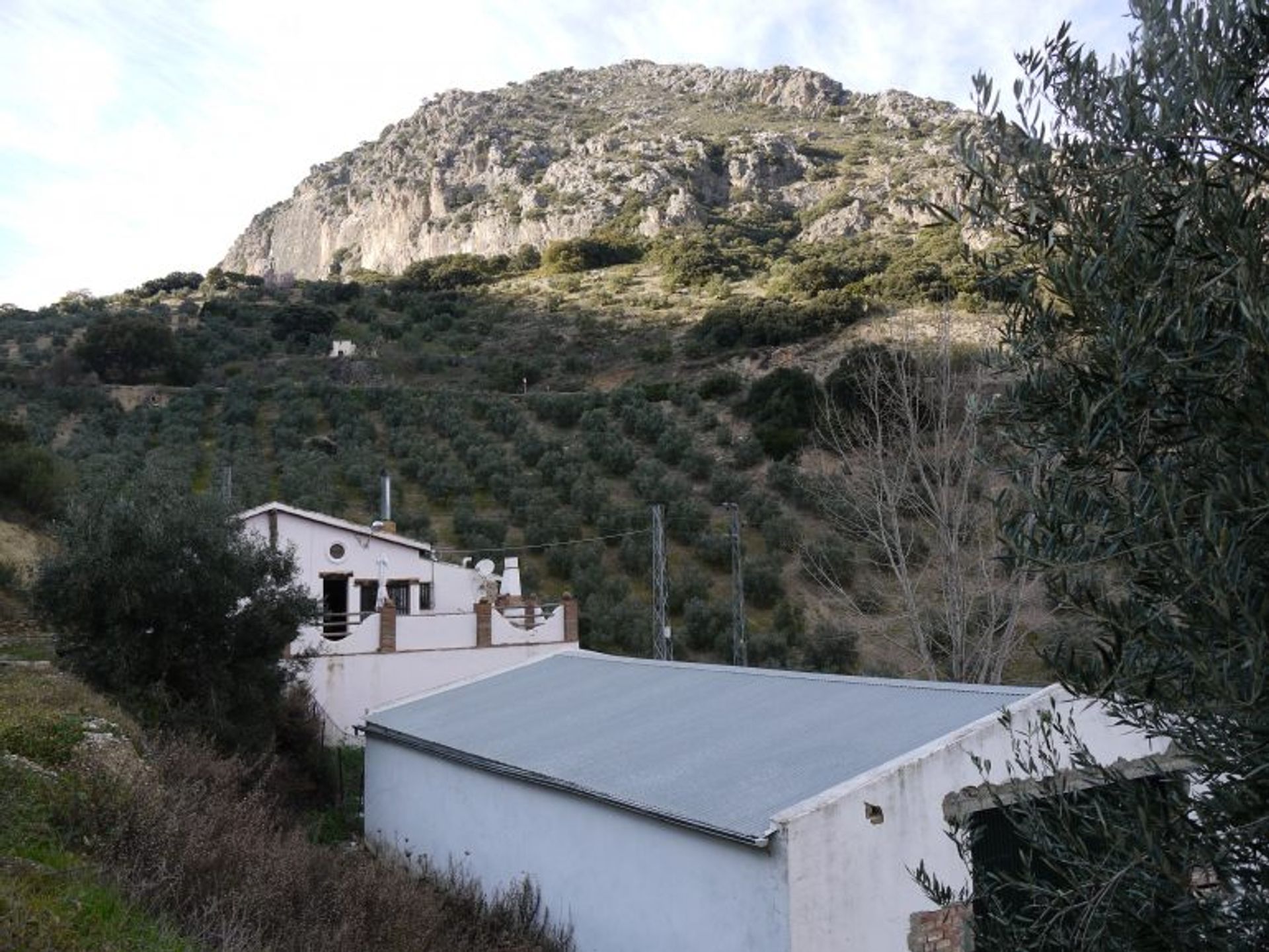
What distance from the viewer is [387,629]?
878 inches

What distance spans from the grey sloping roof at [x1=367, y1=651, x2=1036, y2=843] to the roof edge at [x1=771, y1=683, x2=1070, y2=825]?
0.15 meters

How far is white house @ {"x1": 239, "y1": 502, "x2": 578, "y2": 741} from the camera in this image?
2186cm

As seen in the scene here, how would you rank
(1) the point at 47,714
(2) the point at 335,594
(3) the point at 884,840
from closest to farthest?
1. (3) the point at 884,840
2. (1) the point at 47,714
3. (2) the point at 335,594

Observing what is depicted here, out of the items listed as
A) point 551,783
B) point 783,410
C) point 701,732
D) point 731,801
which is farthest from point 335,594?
point 783,410

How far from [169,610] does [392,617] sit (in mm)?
6870

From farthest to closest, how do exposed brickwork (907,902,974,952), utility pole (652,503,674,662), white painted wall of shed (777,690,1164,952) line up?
utility pole (652,503,674,662) < exposed brickwork (907,902,974,952) < white painted wall of shed (777,690,1164,952)

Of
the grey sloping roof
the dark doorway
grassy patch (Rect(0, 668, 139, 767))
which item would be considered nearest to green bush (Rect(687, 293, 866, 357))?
the dark doorway

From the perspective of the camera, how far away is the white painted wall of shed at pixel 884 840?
26.1 ft

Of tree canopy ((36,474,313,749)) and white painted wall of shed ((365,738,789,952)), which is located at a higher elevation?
tree canopy ((36,474,313,749))

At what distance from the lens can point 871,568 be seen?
101 ft

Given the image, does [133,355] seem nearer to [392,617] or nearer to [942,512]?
[392,617]

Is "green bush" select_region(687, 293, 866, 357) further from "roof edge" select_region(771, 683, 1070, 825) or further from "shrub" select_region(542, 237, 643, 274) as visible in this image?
"roof edge" select_region(771, 683, 1070, 825)

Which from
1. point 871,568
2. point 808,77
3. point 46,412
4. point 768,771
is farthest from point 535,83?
point 768,771

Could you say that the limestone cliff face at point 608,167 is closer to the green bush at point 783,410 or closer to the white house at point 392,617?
the green bush at point 783,410
